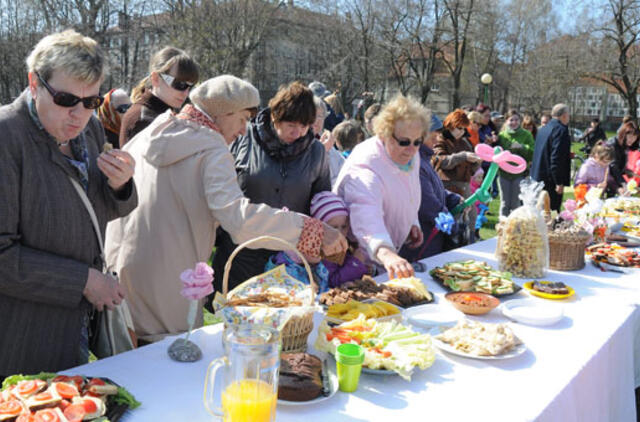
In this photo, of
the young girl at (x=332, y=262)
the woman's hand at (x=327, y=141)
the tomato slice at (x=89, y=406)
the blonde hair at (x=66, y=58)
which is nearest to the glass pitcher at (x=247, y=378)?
the tomato slice at (x=89, y=406)

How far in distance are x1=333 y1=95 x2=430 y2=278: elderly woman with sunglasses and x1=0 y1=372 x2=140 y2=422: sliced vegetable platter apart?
147 cm

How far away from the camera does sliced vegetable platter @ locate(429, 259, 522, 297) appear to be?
7.64 ft

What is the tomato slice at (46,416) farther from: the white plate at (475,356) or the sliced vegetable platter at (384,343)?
the white plate at (475,356)

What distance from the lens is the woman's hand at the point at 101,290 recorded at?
5.28 feet

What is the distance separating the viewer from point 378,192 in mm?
2699

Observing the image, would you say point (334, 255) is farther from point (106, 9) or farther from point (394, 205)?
point (106, 9)

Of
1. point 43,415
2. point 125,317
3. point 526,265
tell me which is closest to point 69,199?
point 125,317

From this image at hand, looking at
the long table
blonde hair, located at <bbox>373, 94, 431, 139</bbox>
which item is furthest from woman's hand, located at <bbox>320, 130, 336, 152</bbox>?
the long table

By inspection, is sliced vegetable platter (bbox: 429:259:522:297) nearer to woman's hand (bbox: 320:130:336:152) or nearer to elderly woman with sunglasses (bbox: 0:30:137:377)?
elderly woman with sunglasses (bbox: 0:30:137:377)

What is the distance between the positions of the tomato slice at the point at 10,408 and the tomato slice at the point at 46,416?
45 mm

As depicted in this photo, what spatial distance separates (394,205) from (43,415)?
1.99 metres

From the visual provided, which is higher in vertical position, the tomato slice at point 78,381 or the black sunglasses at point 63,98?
the black sunglasses at point 63,98

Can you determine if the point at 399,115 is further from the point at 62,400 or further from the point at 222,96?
the point at 62,400

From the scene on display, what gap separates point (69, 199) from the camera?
1625 mm
